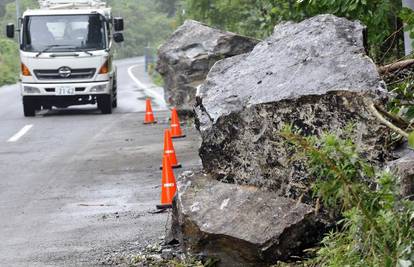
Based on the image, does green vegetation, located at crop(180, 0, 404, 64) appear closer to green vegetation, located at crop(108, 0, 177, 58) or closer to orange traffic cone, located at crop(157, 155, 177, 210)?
orange traffic cone, located at crop(157, 155, 177, 210)

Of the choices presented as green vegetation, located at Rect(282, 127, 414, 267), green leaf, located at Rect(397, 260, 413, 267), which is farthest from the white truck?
green leaf, located at Rect(397, 260, 413, 267)

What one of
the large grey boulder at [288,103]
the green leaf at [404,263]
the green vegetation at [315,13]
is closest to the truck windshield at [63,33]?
the green vegetation at [315,13]

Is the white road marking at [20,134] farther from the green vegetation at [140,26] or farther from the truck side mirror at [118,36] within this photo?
the green vegetation at [140,26]

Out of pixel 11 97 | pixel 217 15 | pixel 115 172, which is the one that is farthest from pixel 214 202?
pixel 11 97

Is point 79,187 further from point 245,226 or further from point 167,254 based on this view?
point 245,226

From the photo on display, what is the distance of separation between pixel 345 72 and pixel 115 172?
20.9ft

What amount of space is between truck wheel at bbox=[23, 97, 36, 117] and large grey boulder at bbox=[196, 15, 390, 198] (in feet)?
48.5

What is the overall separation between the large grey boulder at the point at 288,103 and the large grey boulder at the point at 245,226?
0.22 metres

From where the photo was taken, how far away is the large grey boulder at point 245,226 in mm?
6852

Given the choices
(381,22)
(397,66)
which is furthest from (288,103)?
(381,22)

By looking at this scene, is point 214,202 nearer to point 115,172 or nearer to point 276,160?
point 276,160

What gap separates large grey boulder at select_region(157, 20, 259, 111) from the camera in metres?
19.0

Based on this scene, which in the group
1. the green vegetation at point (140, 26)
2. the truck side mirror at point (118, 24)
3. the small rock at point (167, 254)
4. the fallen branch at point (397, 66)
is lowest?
the green vegetation at point (140, 26)

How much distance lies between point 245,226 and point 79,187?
5382 millimetres
